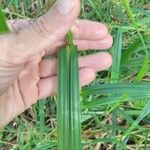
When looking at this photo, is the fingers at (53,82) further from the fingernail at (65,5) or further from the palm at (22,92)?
the fingernail at (65,5)

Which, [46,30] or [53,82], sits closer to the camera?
[46,30]

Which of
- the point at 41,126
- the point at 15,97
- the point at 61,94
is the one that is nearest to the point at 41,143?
the point at 41,126

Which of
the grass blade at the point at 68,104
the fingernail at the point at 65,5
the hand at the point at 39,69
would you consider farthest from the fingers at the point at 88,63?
the fingernail at the point at 65,5

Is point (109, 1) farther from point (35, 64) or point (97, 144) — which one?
point (97, 144)

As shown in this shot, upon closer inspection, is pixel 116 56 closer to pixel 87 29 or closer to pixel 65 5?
pixel 87 29

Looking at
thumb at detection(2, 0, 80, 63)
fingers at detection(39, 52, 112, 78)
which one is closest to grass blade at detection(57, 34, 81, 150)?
thumb at detection(2, 0, 80, 63)

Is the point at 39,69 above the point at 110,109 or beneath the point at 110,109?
above

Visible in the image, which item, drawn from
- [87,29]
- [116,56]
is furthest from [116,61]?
[87,29]

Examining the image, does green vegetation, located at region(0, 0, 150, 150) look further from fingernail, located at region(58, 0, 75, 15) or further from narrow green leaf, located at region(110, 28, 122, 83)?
fingernail, located at region(58, 0, 75, 15)
